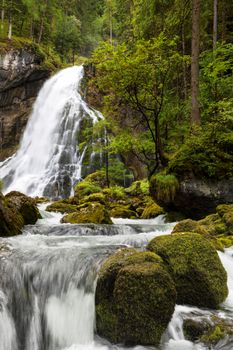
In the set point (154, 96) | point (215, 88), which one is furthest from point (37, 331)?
point (215, 88)

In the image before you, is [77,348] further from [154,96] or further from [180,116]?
[180,116]

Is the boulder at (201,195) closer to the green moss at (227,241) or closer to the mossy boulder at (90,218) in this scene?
the mossy boulder at (90,218)


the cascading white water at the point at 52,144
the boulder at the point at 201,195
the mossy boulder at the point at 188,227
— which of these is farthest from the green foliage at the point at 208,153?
the cascading white water at the point at 52,144

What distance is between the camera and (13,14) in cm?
3606

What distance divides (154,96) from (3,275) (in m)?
8.43

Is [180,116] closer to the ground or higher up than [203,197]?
higher up

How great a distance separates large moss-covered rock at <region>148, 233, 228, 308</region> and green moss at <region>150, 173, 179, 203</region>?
20.3ft

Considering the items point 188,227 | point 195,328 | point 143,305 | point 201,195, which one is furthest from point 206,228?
point 143,305

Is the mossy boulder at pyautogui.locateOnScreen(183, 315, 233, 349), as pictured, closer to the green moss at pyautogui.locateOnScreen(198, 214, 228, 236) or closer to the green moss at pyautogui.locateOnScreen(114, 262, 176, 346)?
the green moss at pyautogui.locateOnScreen(114, 262, 176, 346)

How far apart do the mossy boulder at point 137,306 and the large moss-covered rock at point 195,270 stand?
763mm

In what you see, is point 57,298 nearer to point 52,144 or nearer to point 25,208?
point 25,208

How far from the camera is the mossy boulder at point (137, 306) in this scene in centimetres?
468

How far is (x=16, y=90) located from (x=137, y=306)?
29839 mm

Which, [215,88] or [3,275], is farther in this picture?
[215,88]
